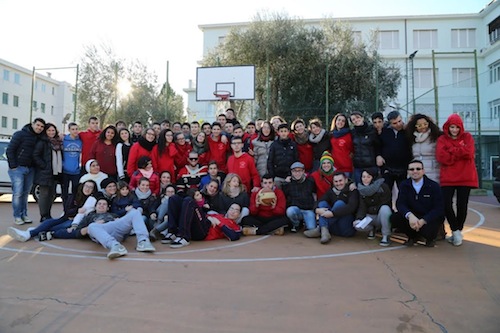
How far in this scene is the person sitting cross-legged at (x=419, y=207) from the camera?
4.96 m

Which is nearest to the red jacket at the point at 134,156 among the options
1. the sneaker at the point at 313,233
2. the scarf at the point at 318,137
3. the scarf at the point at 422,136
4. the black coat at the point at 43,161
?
the black coat at the point at 43,161

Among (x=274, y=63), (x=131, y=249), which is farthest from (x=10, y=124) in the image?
(x=131, y=249)

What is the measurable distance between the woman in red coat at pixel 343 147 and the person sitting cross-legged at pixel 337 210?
575mm

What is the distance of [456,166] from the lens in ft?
17.2

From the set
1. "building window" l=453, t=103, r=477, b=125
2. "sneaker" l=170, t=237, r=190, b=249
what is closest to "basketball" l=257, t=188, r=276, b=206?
"sneaker" l=170, t=237, r=190, b=249

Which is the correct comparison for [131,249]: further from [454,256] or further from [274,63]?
[274,63]

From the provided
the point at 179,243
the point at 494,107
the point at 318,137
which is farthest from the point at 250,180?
the point at 494,107

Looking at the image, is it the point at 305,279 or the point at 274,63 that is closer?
the point at 305,279

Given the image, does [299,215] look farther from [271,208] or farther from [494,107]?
[494,107]

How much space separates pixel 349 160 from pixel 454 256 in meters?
2.29

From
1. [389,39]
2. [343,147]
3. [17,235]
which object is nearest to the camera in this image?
[17,235]

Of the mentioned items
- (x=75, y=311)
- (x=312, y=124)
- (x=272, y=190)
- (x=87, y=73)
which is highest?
(x=87, y=73)

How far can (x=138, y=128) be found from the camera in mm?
7891

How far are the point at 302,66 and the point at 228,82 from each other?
218 inches
